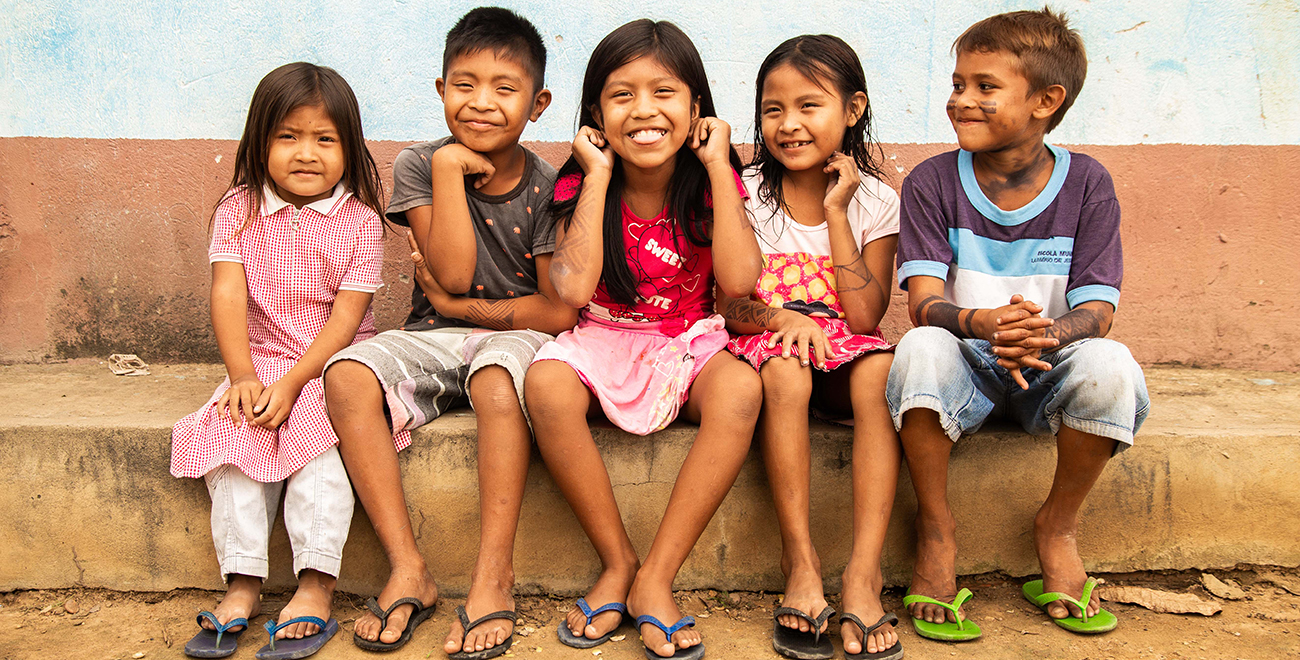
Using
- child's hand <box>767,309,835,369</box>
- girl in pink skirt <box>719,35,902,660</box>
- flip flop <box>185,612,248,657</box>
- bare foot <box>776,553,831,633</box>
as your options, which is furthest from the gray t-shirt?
bare foot <box>776,553,831,633</box>

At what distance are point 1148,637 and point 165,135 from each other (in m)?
3.19

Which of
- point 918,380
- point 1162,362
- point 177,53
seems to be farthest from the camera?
point 1162,362

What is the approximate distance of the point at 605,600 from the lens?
6.36ft

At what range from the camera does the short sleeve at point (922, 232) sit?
6.97 ft

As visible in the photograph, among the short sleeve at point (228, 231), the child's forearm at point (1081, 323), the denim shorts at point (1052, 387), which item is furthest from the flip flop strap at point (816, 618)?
the short sleeve at point (228, 231)

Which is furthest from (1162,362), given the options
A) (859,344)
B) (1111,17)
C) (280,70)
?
(280,70)

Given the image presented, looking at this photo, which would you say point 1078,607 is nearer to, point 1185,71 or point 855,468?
point 855,468

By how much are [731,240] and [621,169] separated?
15.9 inches

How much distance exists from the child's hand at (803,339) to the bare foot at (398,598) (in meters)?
0.98

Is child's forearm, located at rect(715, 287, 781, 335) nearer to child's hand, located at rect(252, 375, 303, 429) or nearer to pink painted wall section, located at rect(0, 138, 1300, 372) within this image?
pink painted wall section, located at rect(0, 138, 1300, 372)

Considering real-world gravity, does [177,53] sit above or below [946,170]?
above

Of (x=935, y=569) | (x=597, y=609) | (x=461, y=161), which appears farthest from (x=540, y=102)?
(x=935, y=569)

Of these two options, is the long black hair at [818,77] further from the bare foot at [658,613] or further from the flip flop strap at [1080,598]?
the flip flop strap at [1080,598]

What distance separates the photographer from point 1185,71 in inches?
115
